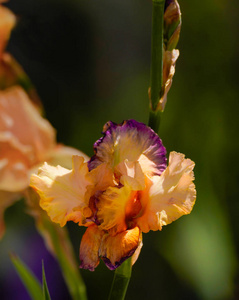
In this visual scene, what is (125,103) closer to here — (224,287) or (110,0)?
(110,0)

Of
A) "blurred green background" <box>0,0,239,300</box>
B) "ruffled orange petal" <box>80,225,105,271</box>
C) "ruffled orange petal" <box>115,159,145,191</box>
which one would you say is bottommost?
"blurred green background" <box>0,0,239,300</box>

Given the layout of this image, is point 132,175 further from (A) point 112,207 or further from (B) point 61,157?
(B) point 61,157

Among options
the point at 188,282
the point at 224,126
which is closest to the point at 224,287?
the point at 188,282

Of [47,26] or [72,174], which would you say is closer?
[72,174]

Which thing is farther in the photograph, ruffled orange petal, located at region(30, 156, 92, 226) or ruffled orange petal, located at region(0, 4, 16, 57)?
ruffled orange petal, located at region(0, 4, 16, 57)

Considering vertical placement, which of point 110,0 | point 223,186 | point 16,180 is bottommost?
point 223,186

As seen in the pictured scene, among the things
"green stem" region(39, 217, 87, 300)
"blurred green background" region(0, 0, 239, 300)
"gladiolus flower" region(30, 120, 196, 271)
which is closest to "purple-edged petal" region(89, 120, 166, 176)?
"gladiolus flower" region(30, 120, 196, 271)

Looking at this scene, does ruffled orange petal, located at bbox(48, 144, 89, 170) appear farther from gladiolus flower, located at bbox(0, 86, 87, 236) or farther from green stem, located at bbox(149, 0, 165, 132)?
green stem, located at bbox(149, 0, 165, 132)
